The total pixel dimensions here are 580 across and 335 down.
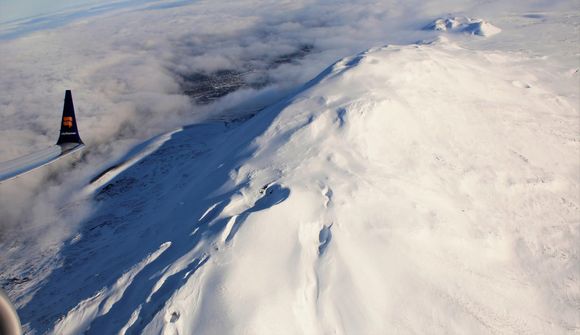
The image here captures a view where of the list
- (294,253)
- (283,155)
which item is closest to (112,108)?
(283,155)

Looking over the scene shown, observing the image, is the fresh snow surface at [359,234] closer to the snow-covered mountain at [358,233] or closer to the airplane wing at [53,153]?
the snow-covered mountain at [358,233]

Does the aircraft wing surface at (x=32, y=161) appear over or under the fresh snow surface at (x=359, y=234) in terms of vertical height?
over

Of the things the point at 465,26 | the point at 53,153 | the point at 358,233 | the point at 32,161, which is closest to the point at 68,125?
the point at 53,153

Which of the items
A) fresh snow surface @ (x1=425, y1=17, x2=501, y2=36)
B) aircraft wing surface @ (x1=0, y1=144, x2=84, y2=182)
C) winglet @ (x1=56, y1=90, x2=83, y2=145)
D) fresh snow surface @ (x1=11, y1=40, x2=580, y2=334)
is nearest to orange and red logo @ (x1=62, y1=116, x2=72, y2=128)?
winglet @ (x1=56, y1=90, x2=83, y2=145)

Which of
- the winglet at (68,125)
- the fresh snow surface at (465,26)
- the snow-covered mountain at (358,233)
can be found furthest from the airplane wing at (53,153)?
the fresh snow surface at (465,26)

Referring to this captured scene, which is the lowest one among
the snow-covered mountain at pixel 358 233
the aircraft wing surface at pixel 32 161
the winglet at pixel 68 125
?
the snow-covered mountain at pixel 358 233

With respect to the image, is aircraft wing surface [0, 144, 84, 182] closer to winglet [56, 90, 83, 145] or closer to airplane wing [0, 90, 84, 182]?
airplane wing [0, 90, 84, 182]

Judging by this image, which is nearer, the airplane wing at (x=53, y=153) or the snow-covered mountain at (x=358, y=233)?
the snow-covered mountain at (x=358, y=233)

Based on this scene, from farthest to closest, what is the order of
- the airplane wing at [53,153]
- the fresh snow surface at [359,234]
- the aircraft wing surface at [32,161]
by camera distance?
the airplane wing at [53,153] → the aircraft wing surface at [32,161] → the fresh snow surface at [359,234]

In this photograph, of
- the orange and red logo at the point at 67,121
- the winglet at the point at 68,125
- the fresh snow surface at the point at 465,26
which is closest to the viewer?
the winglet at the point at 68,125
